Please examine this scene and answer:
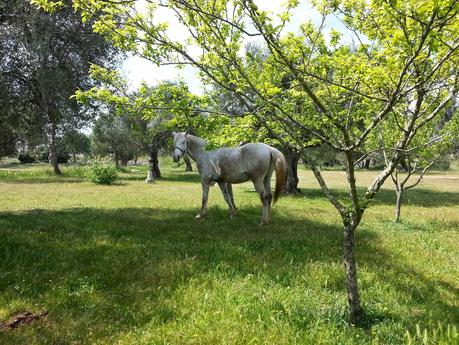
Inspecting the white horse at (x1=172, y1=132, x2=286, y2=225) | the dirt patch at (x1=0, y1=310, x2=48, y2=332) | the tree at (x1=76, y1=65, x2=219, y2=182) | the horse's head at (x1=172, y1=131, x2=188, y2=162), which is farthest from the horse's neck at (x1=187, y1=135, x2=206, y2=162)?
the dirt patch at (x1=0, y1=310, x2=48, y2=332)

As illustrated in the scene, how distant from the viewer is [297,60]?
527 cm

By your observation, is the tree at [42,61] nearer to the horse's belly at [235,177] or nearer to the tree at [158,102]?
the horse's belly at [235,177]

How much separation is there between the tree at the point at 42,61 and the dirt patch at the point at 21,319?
9726mm

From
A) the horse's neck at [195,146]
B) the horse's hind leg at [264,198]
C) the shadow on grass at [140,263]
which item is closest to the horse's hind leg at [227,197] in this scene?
the shadow on grass at [140,263]

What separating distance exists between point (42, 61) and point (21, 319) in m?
10.4

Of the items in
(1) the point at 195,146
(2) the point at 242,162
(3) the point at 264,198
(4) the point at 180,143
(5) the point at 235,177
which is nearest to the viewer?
(3) the point at 264,198

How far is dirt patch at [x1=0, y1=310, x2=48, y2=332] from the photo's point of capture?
5.15 m

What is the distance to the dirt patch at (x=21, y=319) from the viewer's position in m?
5.15

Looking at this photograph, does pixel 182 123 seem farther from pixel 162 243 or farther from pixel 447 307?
pixel 447 307

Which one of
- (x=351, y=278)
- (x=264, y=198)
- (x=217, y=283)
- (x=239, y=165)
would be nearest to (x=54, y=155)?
(x=239, y=165)

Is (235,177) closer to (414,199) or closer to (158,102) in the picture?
(158,102)

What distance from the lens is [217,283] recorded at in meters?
6.85

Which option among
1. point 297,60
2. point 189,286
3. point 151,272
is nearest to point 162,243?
point 151,272

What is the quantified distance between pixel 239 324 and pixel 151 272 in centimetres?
275
